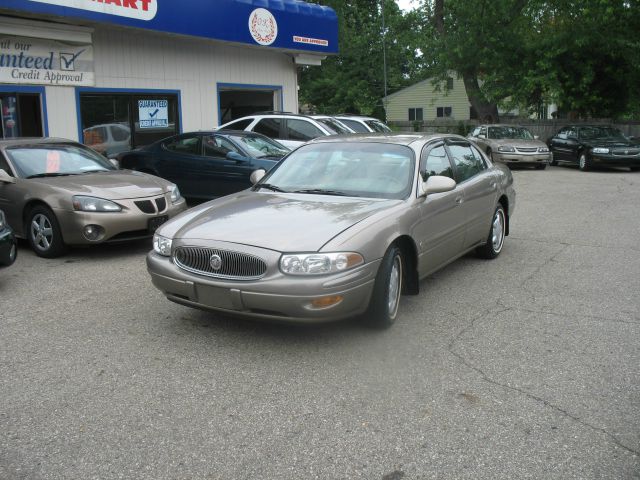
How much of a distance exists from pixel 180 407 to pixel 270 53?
15957 millimetres

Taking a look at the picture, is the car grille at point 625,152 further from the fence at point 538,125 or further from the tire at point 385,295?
the tire at point 385,295

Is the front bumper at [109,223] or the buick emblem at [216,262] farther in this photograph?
the front bumper at [109,223]

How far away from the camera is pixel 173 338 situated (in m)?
5.02

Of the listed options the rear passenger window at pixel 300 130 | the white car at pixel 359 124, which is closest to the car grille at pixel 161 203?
the rear passenger window at pixel 300 130

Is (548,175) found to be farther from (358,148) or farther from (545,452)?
(545,452)

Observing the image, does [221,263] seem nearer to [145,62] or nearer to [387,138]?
[387,138]

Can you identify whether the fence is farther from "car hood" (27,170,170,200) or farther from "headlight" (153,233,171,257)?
"headlight" (153,233,171,257)

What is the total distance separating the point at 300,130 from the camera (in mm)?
14820

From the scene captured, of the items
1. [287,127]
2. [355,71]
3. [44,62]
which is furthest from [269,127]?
[355,71]

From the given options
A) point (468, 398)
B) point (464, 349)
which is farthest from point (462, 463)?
point (464, 349)

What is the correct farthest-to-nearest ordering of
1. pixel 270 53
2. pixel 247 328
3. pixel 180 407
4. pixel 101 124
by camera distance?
pixel 270 53
pixel 101 124
pixel 247 328
pixel 180 407

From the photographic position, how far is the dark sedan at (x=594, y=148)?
20234 millimetres

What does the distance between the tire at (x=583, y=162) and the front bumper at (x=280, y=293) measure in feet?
59.5

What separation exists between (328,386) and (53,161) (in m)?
6.09
